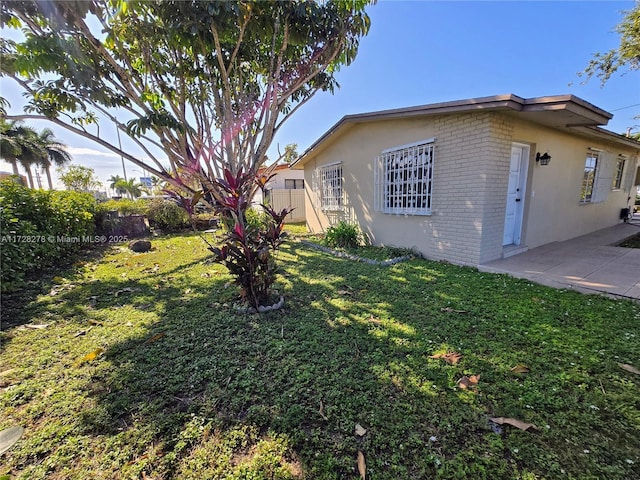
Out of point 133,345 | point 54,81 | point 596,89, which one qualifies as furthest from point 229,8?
point 596,89

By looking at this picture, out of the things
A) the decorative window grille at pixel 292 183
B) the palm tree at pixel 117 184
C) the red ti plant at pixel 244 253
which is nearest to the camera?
the red ti plant at pixel 244 253

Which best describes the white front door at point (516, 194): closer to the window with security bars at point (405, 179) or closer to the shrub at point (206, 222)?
the window with security bars at point (405, 179)

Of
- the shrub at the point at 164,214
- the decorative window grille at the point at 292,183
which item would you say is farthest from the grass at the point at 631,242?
the decorative window grille at the point at 292,183

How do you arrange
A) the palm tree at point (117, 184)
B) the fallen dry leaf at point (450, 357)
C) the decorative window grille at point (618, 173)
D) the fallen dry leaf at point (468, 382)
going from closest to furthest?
1. the fallen dry leaf at point (468, 382)
2. the fallen dry leaf at point (450, 357)
3. the decorative window grille at point (618, 173)
4. the palm tree at point (117, 184)

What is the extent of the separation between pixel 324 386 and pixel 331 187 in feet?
24.9

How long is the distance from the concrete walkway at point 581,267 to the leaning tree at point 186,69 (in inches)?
169

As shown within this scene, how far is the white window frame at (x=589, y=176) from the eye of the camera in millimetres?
7523

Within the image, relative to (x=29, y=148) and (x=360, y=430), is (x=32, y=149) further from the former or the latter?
(x=360, y=430)

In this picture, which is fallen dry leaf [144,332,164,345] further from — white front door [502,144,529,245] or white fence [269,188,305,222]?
white fence [269,188,305,222]

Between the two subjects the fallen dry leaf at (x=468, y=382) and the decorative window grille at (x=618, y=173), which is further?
the decorative window grille at (x=618, y=173)

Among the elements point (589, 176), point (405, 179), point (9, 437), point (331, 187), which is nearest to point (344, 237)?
point (405, 179)

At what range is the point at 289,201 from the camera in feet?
45.8

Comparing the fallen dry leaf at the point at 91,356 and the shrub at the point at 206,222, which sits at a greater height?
the shrub at the point at 206,222

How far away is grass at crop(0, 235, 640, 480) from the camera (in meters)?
1.53
